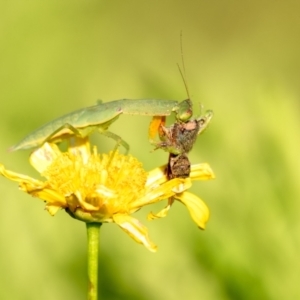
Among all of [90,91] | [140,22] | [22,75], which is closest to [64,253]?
[22,75]

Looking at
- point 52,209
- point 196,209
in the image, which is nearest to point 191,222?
point 196,209

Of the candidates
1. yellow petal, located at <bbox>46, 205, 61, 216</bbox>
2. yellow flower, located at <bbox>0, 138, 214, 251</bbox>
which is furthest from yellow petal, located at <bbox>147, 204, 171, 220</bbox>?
yellow petal, located at <bbox>46, 205, 61, 216</bbox>

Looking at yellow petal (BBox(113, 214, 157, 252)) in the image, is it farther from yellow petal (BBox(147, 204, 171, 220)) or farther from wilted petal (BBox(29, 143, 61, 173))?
wilted petal (BBox(29, 143, 61, 173))

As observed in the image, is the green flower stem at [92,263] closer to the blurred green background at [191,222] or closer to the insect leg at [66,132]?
the insect leg at [66,132]

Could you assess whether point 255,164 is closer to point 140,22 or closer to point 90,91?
point 90,91

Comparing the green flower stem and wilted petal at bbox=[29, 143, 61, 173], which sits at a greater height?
wilted petal at bbox=[29, 143, 61, 173]

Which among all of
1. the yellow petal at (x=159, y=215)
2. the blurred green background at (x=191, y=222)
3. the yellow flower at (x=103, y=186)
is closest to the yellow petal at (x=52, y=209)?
the yellow flower at (x=103, y=186)
